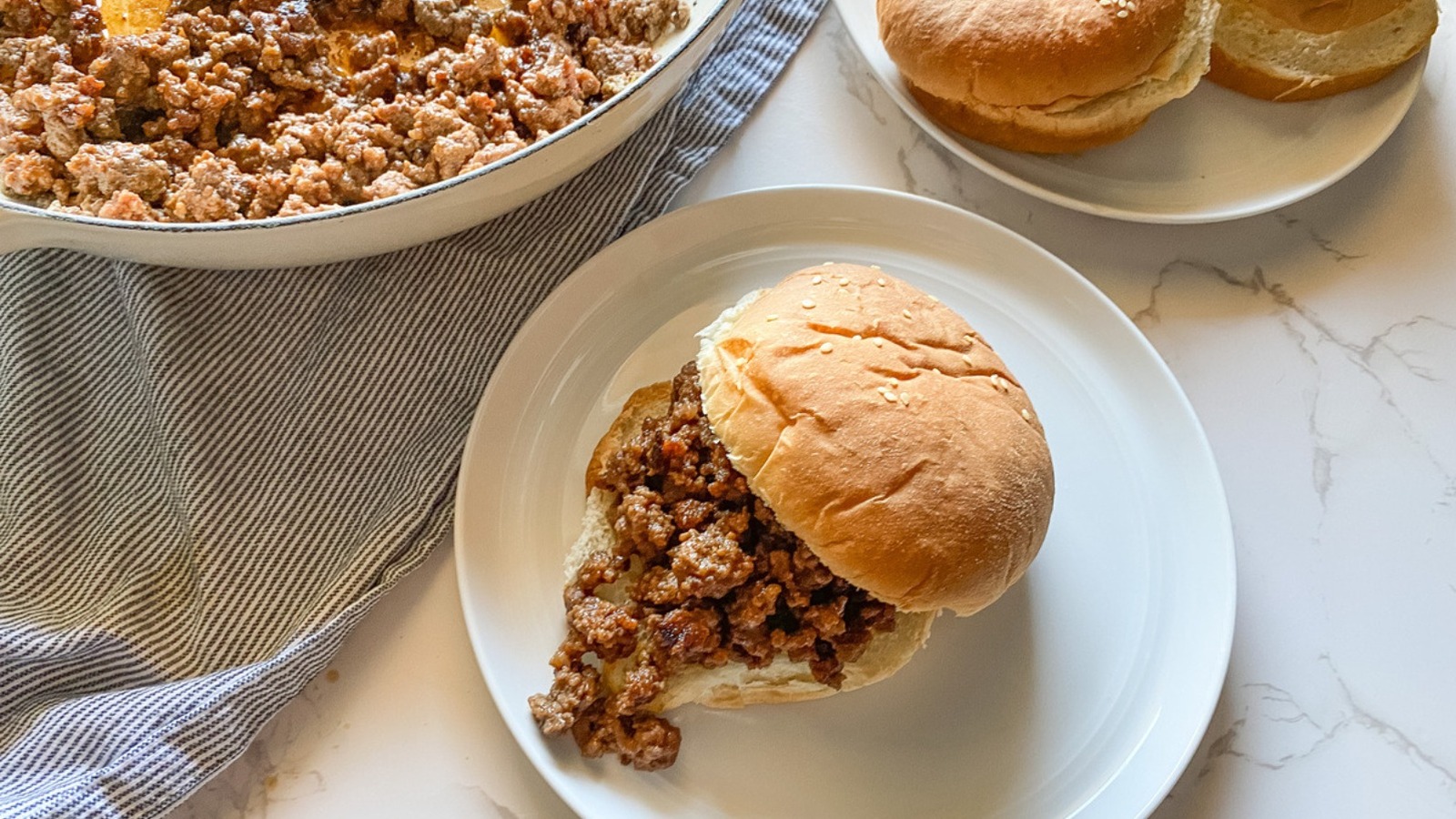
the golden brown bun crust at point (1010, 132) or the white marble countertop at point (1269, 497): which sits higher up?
the golden brown bun crust at point (1010, 132)

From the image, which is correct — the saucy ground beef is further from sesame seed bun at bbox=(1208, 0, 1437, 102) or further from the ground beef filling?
sesame seed bun at bbox=(1208, 0, 1437, 102)

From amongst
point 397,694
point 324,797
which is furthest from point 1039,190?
point 324,797

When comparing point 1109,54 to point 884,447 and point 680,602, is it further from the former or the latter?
point 680,602

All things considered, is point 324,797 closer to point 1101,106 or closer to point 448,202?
point 448,202

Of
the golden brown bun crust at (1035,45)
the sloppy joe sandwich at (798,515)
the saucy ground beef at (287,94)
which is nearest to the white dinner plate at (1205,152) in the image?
the golden brown bun crust at (1035,45)

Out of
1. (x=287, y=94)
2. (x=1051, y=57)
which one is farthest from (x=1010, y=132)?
(x=287, y=94)

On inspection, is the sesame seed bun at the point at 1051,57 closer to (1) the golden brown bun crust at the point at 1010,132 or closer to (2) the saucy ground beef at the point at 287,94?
(1) the golden brown bun crust at the point at 1010,132
